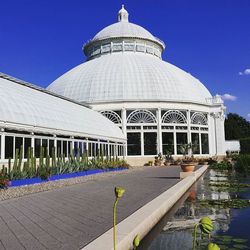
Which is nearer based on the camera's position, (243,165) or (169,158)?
(243,165)

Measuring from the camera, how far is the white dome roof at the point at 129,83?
4319cm

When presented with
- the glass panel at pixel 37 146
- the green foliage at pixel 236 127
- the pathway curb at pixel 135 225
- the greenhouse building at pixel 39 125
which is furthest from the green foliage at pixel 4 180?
the green foliage at pixel 236 127

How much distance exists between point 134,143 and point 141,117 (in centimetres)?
324

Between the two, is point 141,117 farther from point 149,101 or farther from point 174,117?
point 174,117

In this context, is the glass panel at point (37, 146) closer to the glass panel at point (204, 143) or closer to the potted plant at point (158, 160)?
the potted plant at point (158, 160)

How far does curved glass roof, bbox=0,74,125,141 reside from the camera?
1822cm

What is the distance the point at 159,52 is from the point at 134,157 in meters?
20.6

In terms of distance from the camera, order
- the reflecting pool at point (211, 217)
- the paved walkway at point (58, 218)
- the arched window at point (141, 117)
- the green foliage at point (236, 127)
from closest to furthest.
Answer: the paved walkway at point (58, 218) < the reflecting pool at point (211, 217) < the arched window at point (141, 117) < the green foliage at point (236, 127)

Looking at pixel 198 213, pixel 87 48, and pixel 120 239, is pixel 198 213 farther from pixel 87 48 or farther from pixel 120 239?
pixel 87 48

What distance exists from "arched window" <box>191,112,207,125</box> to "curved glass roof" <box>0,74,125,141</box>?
16.5 meters

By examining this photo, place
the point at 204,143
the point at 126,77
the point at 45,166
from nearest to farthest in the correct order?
the point at 45,166
the point at 126,77
the point at 204,143

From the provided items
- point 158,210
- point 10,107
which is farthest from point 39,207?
point 10,107

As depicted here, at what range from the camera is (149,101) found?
4244cm

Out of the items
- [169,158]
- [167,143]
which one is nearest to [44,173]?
[169,158]
